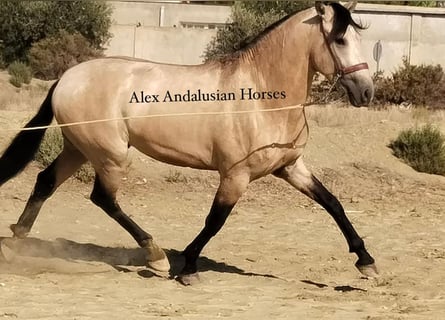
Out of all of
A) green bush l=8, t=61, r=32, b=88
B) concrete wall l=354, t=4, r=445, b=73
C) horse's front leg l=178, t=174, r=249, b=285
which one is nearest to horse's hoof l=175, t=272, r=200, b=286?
horse's front leg l=178, t=174, r=249, b=285

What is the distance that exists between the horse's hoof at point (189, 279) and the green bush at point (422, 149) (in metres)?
6.19

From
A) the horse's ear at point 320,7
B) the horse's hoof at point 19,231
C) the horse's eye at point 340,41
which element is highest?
the horse's ear at point 320,7

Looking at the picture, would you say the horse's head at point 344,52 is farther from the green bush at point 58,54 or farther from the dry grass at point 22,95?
the green bush at point 58,54

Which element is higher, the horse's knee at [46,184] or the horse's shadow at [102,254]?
the horse's knee at [46,184]

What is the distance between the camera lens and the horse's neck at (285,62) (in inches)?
274

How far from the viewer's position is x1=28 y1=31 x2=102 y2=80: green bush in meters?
25.1

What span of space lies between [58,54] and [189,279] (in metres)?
19.0

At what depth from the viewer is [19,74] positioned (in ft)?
76.1

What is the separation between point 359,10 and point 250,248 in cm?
1929

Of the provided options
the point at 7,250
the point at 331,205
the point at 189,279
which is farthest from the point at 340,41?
the point at 7,250

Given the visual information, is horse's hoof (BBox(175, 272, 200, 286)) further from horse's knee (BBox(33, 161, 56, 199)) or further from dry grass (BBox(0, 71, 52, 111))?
dry grass (BBox(0, 71, 52, 111))

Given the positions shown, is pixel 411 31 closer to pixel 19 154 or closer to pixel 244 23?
pixel 244 23

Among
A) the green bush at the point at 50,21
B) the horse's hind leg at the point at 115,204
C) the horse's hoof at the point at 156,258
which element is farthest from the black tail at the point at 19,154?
the green bush at the point at 50,21

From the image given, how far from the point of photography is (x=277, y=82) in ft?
23.0
